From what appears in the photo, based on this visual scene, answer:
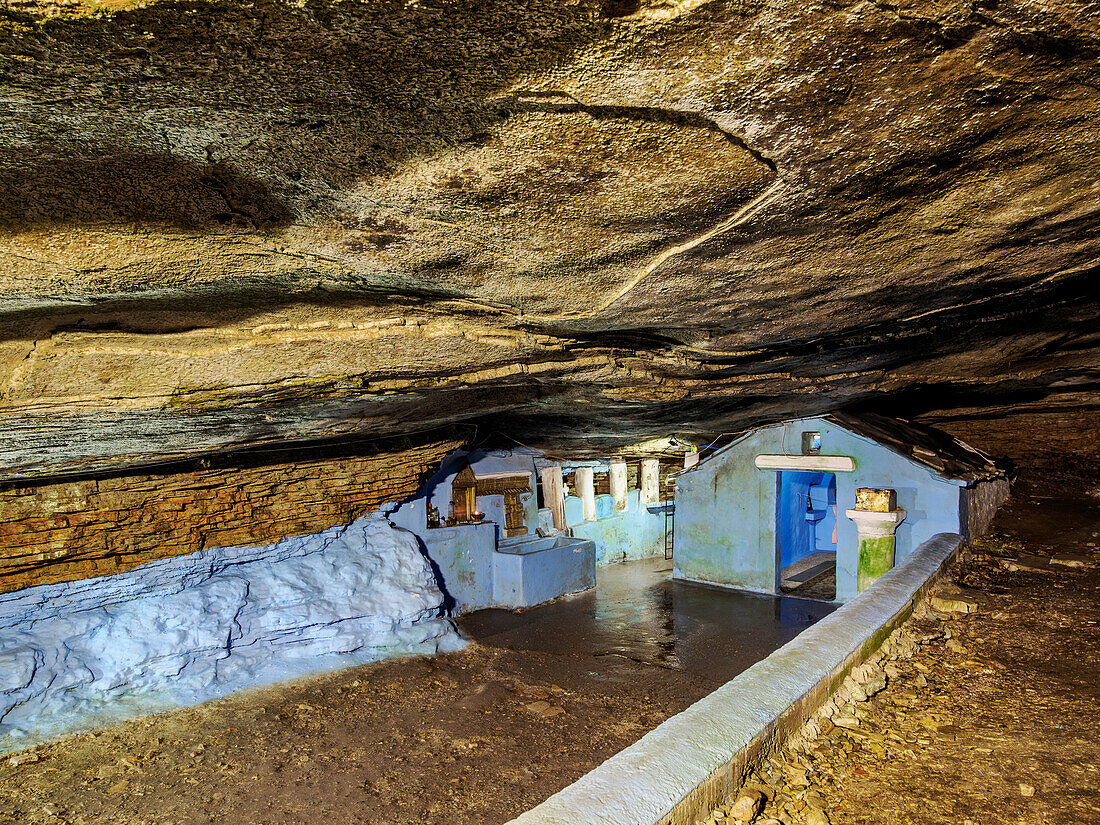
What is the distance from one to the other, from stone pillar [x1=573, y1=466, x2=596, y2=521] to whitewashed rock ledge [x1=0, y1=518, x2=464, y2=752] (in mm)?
5683

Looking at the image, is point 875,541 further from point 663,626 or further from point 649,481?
point 649,481

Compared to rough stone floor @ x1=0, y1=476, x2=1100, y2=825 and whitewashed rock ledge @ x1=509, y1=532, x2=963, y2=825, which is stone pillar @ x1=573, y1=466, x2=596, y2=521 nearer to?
rough stone floor @ x1=0, y1=476, x2=1100, y2=825

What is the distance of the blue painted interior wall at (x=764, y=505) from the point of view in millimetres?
10430

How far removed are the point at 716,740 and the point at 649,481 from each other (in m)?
14.6

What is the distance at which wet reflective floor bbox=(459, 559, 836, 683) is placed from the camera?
33.0 feet

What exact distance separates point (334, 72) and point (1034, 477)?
18340 millimetres

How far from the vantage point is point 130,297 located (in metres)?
3.30

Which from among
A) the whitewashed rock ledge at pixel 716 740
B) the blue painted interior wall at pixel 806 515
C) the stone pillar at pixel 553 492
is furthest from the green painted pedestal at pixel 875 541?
the stone pillar at pixel 553 492

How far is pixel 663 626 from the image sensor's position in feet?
37.9

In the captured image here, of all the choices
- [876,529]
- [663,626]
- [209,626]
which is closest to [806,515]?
[876,529]

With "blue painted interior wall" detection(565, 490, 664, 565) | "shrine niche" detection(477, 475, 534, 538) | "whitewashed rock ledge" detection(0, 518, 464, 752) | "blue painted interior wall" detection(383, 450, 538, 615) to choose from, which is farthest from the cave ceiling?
"blue painted interior wall" detection(565, 490, 664, 565)

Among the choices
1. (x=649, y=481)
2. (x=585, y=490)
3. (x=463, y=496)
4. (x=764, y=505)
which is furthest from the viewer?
(x=649, y=481)

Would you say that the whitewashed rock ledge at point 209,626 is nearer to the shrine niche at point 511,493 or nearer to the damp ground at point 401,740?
the damp ground at point 401,740

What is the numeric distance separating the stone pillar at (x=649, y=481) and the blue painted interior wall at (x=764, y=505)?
2.96m
